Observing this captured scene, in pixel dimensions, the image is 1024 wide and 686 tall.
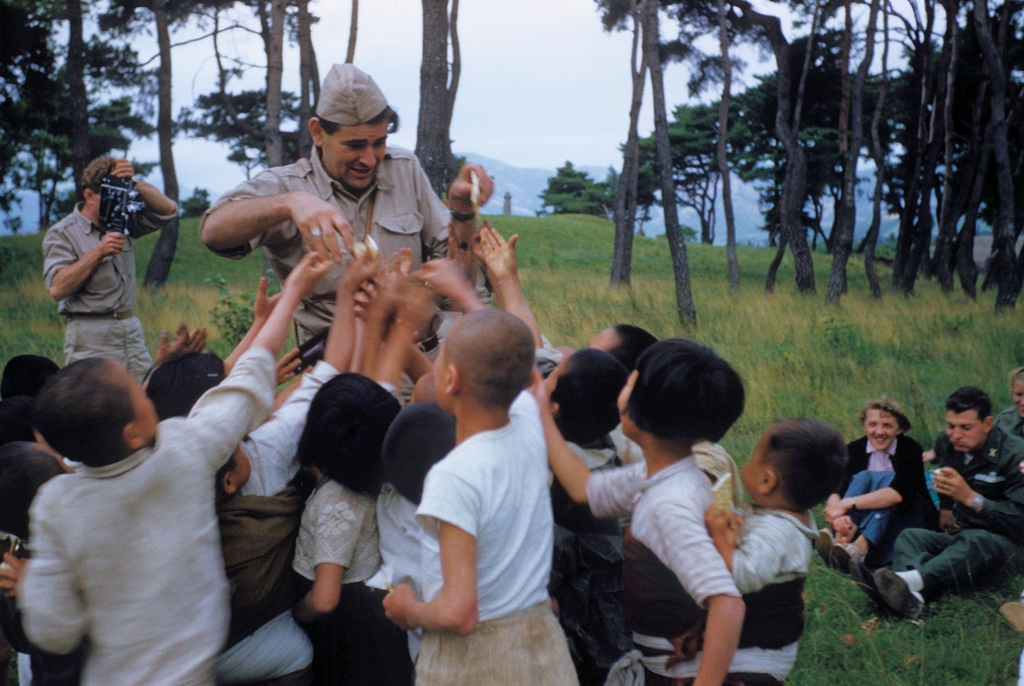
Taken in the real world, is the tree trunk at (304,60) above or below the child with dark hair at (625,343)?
above

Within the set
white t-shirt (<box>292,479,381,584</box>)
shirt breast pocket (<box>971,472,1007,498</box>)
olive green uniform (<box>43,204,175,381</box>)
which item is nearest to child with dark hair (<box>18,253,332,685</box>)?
white t-shirt (<box>292,479,381,584</box>)

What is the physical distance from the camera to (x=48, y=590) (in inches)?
78.0

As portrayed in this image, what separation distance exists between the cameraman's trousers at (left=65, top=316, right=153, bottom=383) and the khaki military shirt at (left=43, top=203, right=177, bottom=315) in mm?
94

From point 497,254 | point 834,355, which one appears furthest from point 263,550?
point 834,355

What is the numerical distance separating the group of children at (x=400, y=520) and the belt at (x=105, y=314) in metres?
4.16

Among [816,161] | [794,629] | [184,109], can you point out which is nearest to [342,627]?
[794,629]

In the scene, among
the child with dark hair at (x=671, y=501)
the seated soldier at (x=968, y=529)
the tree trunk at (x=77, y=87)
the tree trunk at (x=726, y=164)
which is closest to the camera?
the child with dark hair at (x=671, y=501)

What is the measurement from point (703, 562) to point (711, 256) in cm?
2670

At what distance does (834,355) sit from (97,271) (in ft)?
22.1

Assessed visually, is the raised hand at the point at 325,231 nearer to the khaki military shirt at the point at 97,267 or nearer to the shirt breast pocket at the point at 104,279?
the khaki military shirt at the point at 97,267

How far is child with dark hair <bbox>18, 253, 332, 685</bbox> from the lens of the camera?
1.96 meters

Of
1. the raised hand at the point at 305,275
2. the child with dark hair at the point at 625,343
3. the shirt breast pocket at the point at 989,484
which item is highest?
the raised hand at the point at 305,275

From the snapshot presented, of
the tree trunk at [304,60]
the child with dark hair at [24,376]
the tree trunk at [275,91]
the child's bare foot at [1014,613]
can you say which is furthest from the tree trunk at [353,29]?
the child's bare foot at [1014,613]

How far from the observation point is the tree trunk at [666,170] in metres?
10.9
